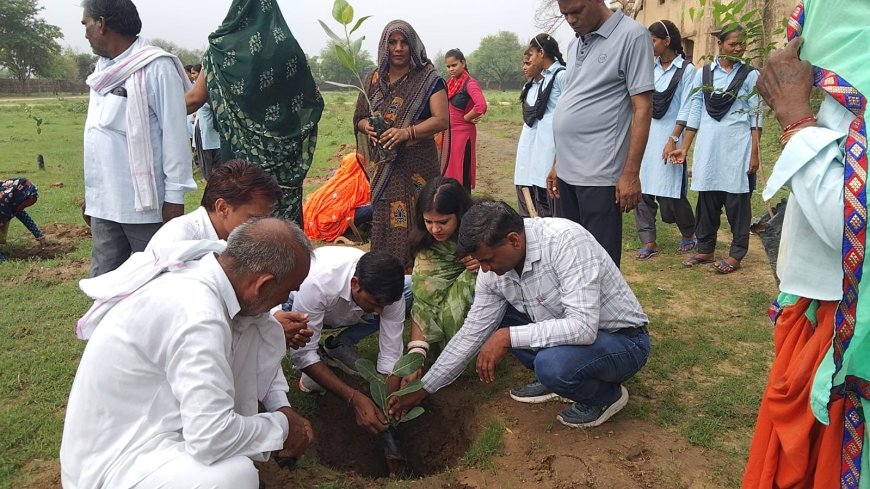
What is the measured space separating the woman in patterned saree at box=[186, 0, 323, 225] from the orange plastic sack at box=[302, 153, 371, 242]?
7.17 feet

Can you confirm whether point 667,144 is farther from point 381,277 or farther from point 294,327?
point 294,327

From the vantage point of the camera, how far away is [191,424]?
1794 mm

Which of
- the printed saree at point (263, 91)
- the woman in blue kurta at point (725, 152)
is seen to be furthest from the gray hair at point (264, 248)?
the woman in blue kurta at point (725, 152)

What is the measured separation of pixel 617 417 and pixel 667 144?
3.37 metres

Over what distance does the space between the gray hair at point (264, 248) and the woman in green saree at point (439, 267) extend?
1.55 meters

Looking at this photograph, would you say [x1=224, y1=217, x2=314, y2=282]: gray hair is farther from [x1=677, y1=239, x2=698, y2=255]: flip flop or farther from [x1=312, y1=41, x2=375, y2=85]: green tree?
[x1=677, y1=239, x2=698, y2=255]: flip flop

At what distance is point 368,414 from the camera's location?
311cm

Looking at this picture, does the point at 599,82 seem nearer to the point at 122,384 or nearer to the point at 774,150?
the point at 122,384

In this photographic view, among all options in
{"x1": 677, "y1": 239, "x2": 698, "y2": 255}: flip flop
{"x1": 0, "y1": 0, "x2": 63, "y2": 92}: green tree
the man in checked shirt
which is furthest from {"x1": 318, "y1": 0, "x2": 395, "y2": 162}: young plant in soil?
{"x1": 0, "y1": 0, "x2": 63, "y2": 92}: green tree

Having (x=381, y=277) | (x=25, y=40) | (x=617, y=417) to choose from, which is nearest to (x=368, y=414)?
(x=381, y=277)

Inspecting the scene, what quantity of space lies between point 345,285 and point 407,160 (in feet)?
4.24

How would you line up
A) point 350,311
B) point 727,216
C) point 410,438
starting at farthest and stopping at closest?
point 727,216, point 350,311, point 410,438

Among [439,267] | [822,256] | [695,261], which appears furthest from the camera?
[695,261]

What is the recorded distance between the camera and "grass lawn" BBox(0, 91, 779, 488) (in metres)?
2.73
